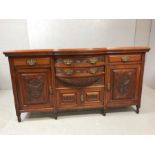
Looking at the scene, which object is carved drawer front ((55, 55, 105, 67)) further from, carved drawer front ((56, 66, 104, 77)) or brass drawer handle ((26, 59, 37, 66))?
brass drawer handle ((26, 59, 37, 66))

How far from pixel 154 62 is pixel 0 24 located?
300 cm

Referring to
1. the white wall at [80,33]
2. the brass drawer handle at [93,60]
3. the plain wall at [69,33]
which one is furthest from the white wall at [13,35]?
the brass drawer handle at [93,60]

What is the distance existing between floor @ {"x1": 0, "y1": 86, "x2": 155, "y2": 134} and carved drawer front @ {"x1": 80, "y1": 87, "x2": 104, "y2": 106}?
22cm

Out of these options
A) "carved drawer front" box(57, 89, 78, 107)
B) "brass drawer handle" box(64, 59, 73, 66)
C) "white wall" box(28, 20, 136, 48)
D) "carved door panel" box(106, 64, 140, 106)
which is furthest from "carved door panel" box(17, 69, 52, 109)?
"white wall" box(28, 20, 136, 48)

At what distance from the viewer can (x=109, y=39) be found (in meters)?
3.18

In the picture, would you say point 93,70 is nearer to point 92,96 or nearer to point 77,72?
point 77,72

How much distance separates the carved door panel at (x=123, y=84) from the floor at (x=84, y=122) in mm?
210

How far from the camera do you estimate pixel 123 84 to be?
2.09 metres

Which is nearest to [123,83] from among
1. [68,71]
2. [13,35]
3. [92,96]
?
[92,96]

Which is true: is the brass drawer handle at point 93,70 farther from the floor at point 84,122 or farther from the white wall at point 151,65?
the white wall at point 151,65

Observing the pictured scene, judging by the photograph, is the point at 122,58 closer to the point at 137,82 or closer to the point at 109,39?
the point at 137,82

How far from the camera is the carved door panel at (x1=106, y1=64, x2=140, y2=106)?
80.2 inches

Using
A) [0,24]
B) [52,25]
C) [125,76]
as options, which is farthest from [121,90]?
[0,24]

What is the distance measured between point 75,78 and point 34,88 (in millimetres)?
507
